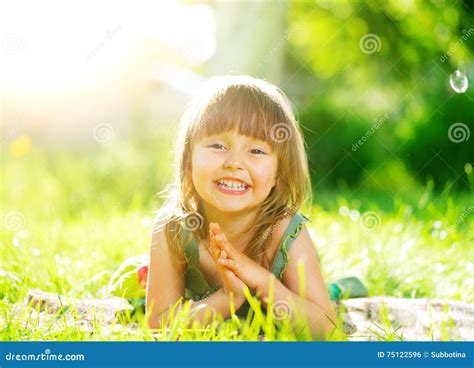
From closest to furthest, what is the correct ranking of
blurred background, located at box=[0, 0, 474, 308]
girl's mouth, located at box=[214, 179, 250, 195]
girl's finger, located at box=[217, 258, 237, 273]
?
girl's finger, located at box=[217, 258, 237, 273] → girl's mouth, located at box=[214, 179, 250, 195] → blurred background, located at box=[0, 0, 474, 308]

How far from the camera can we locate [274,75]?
14.7ft

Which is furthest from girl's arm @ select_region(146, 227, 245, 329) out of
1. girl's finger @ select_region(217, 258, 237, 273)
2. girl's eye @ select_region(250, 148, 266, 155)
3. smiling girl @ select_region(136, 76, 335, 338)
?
girl's eye @ select_region(250, 148, 266, 155)

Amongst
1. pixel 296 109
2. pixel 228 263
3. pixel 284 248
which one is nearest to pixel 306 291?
pixel 284 248

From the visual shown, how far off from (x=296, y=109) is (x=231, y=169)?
0.72 metres

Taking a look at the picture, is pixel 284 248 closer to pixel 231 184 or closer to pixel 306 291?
pixel 306 291

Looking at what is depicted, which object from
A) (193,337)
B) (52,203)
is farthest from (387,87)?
(193,337)

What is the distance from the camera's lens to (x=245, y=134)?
1.74 meters

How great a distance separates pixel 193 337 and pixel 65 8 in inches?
76.0

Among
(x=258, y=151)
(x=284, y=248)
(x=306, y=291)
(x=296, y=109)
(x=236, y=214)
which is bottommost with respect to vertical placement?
(x=306, y=291)

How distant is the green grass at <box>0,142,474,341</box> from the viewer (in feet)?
5.47

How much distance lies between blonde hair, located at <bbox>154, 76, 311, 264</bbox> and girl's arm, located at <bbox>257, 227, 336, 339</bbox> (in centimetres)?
10

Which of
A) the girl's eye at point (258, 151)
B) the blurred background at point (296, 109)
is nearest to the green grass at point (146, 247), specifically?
the blurred background at point (296, 109)

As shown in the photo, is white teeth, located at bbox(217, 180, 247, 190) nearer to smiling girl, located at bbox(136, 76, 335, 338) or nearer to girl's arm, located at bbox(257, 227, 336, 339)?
smiling girl, located at bbox(136, 76, 335, 338)

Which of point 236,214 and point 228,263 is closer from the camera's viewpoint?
point 228,263
